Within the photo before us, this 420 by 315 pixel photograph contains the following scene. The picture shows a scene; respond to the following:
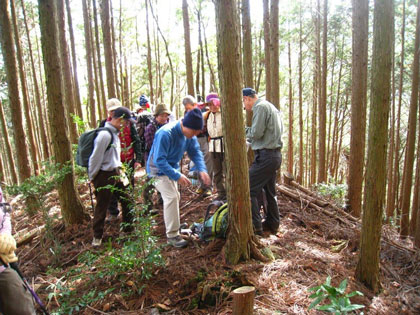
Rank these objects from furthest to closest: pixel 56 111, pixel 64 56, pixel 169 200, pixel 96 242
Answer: pixel 64 56 < pixel 56 111 < pixel 96 242 < pixel 169 200

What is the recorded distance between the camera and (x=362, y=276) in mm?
3305

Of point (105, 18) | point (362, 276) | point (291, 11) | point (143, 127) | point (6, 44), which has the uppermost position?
point (291, 11)

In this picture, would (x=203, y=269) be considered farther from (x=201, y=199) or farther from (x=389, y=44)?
(x=389, y=44)

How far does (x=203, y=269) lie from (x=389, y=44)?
304 centimetres

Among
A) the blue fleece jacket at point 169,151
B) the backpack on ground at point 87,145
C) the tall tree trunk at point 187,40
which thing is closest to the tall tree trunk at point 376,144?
the blue fleece jacket at point 169,151

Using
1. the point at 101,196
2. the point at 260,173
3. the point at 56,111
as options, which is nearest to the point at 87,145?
the point at 101,196

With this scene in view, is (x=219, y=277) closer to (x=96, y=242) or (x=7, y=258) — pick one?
(x=7, y=258)

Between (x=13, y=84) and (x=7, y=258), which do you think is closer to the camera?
(x=7, y=258)

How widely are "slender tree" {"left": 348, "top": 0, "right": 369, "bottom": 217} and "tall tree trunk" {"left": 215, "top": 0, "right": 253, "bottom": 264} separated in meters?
4.35

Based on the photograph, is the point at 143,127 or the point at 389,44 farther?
the point at 143,127

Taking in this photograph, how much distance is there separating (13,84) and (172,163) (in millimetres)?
4905

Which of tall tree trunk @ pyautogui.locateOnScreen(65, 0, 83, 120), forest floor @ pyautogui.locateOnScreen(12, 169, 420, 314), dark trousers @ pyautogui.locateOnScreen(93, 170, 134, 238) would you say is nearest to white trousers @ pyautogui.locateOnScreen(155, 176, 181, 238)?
forest floor @ pyautogui.locateOnScreen(12, 169, 420, 314)

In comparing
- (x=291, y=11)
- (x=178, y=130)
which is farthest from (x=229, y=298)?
(x=291, y=11)

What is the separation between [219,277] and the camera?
10.1 feet
